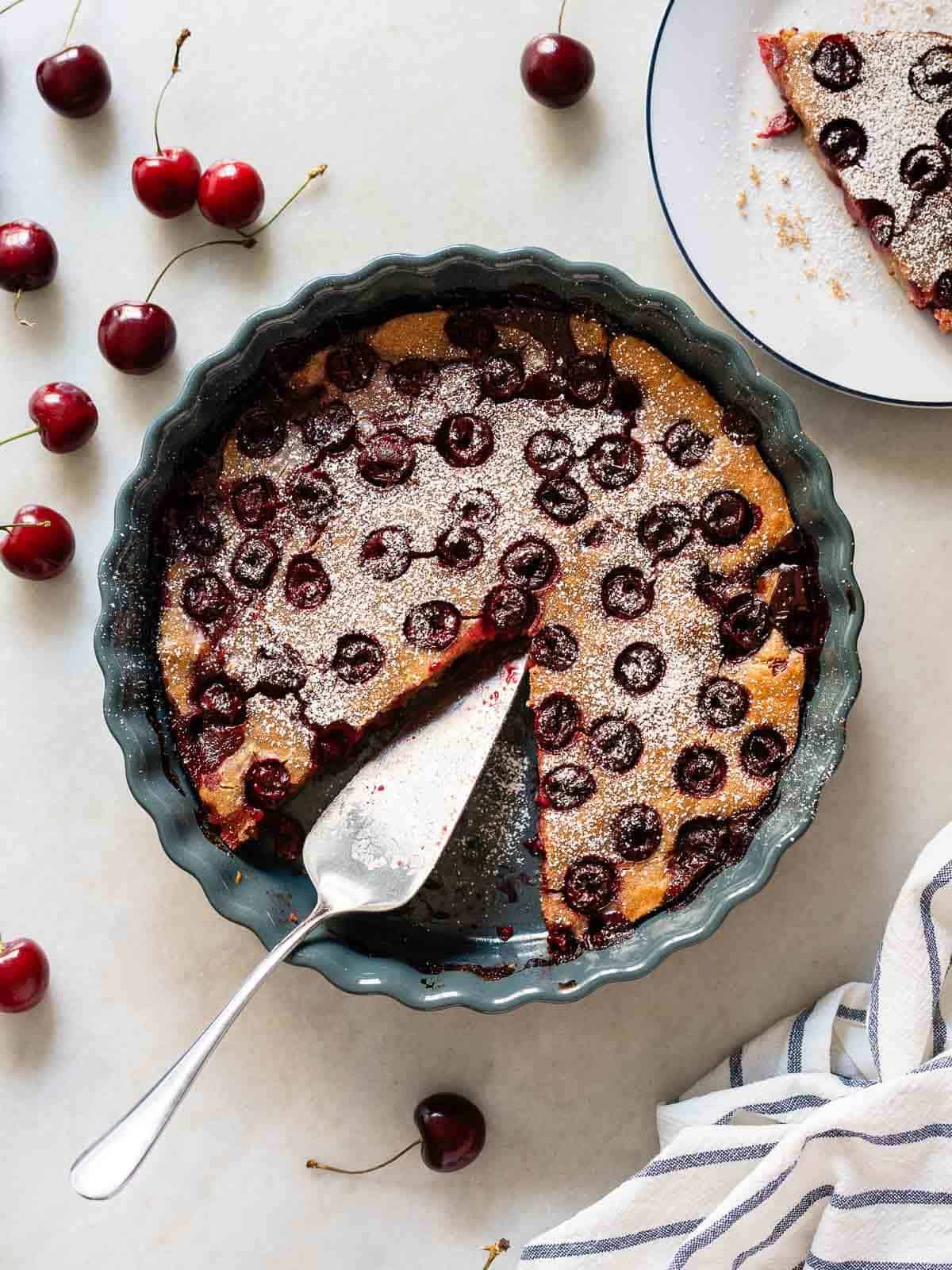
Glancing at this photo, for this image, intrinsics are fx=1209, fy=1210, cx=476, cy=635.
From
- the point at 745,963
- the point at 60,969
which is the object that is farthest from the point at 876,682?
the point at 60,969

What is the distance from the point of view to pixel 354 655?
98.4 inches

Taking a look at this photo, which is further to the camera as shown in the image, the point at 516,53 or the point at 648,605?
the point at 516,53

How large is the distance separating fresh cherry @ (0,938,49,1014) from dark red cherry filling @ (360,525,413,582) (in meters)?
1.10

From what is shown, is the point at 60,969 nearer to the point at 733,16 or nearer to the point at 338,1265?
the point at 338,1265

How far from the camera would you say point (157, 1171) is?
8.68 feet

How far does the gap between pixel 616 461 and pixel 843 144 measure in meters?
0.86

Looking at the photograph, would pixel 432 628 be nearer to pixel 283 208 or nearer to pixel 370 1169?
pixel 283 208

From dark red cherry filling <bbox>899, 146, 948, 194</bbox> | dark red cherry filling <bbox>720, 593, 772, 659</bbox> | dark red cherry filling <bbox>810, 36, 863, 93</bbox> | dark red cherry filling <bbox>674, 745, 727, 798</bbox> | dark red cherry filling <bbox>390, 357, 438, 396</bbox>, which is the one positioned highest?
dark red cherry filling <bbox>810, 36, 863, 93</bbox>

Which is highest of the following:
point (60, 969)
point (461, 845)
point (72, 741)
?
point (72, 741)

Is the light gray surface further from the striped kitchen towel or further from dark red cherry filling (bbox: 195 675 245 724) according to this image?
dark red cherry filling (bbox: 195 675 245 724)

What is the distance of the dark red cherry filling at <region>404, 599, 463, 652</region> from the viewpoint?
8.22ft

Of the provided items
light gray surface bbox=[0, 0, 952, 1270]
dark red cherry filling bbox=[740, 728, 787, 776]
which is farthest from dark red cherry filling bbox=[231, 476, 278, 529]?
dark red cherry filling bbox=[740, 728, 787, 776]

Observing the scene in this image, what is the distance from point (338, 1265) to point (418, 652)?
1356mm

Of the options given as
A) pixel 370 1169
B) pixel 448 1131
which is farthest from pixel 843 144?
pixel 370 1169
